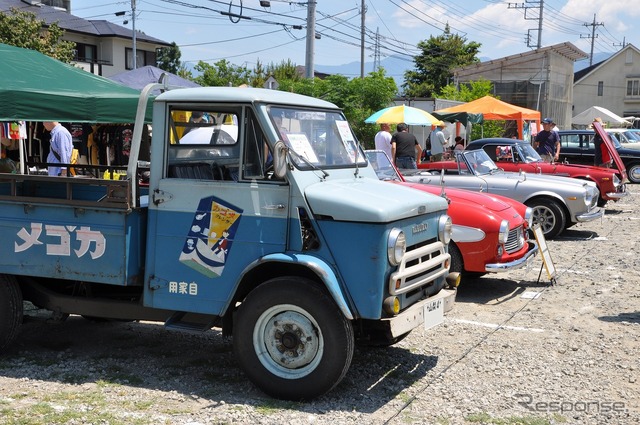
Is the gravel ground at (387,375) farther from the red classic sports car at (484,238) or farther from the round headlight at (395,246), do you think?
the round headlight at (395,246)

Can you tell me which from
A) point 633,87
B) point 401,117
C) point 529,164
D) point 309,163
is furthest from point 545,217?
point 633,87

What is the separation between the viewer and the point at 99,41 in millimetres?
47094

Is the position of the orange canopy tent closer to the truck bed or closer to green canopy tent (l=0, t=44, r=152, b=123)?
green canopy tent (l=0, t=44, r=152, b=123)

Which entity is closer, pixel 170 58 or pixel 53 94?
pixel 53 94

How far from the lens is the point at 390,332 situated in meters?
4.96

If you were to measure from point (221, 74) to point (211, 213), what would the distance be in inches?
1506

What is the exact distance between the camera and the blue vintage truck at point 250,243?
16.0ft

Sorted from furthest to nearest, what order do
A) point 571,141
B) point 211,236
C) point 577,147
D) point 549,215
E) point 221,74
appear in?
point 221,74
point 571,141
point 577,147
point 549,215
point 211,236

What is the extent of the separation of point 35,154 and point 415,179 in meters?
6.81

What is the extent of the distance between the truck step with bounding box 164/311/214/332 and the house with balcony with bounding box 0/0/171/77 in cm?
4135

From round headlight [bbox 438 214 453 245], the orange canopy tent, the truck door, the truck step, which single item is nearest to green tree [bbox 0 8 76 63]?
the orange canopy tent

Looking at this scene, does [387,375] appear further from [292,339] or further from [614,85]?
[614,85]

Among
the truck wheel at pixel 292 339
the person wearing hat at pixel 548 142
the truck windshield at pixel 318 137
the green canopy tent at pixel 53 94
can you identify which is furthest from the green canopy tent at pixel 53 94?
the person wearing hat at pixel 548 142

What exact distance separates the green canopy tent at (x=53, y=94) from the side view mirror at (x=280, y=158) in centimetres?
214
